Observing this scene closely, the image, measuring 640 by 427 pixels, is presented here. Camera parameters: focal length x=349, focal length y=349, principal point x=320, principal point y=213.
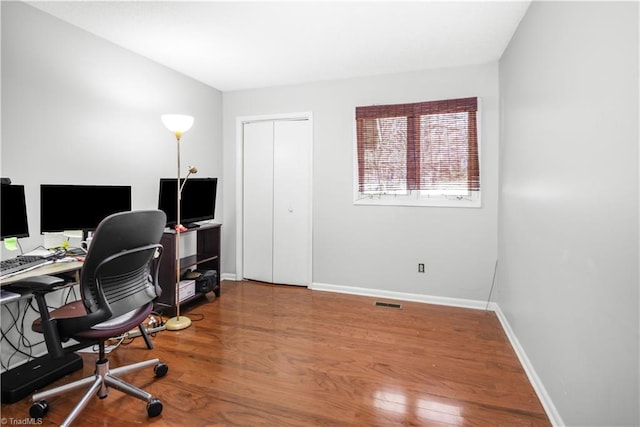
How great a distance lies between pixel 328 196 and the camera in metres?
4.18

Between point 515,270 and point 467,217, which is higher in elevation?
point 467,217

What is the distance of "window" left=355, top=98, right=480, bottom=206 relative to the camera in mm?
3590

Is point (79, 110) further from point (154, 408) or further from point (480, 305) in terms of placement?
point (480, 305)

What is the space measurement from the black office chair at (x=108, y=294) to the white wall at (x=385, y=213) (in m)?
2.38

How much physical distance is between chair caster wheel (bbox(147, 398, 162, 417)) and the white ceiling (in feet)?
8.31

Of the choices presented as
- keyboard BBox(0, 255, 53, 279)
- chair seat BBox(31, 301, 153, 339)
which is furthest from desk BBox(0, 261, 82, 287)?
chair seat BBox(31, 301, 153, 339)

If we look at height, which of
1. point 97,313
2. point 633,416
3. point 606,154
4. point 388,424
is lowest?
point 388,424

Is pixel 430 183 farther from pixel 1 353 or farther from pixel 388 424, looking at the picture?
pixel 1 353

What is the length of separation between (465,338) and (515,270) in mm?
691

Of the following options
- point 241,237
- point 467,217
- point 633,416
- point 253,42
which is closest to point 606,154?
point 633,416

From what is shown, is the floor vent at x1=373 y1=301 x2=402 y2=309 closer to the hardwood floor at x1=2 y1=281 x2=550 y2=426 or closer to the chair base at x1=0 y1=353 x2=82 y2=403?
the hardwood floor at x1=2 y1=281 x2=550 y2=426

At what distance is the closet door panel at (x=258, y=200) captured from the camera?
4469 mm

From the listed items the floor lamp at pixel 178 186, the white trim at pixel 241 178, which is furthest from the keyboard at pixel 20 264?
the white trim at pixel 241 178

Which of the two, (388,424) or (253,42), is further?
(253,42)
